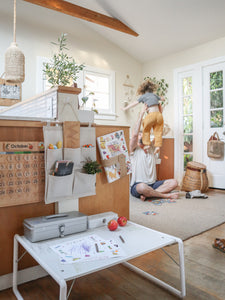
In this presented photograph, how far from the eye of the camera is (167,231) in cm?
234

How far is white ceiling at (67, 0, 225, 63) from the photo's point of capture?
398cm

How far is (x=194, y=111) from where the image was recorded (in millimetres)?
4914

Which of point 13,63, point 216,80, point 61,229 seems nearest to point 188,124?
point 216,80

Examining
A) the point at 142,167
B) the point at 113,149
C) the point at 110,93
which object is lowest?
the point at 142,167

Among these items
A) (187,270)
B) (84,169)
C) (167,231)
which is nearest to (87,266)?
(84,169)

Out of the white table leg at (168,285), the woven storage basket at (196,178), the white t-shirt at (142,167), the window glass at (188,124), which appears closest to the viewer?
the white table leg at (168,285)

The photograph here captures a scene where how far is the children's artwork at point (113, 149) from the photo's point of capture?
1850 mm

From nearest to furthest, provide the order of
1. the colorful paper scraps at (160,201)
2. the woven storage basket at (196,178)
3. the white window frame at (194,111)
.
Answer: the colorful paper scraps at (160,201) < the woven storage basket at (196,178) < the white window frame at (194,111)

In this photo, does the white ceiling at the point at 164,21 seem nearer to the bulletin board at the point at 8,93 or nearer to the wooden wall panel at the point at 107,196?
the bulletin board at the point at 8,93

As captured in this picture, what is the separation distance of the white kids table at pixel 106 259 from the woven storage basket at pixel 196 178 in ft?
9.54

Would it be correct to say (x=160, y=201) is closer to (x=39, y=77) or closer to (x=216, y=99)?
(x=216, y=99)

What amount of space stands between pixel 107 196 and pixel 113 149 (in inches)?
13.3

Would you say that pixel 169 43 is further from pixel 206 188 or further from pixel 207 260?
pixel 207 260

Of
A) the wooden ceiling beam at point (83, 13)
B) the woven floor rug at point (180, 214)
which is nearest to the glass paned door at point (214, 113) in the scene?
the woven floor rug at point (180, 214)
